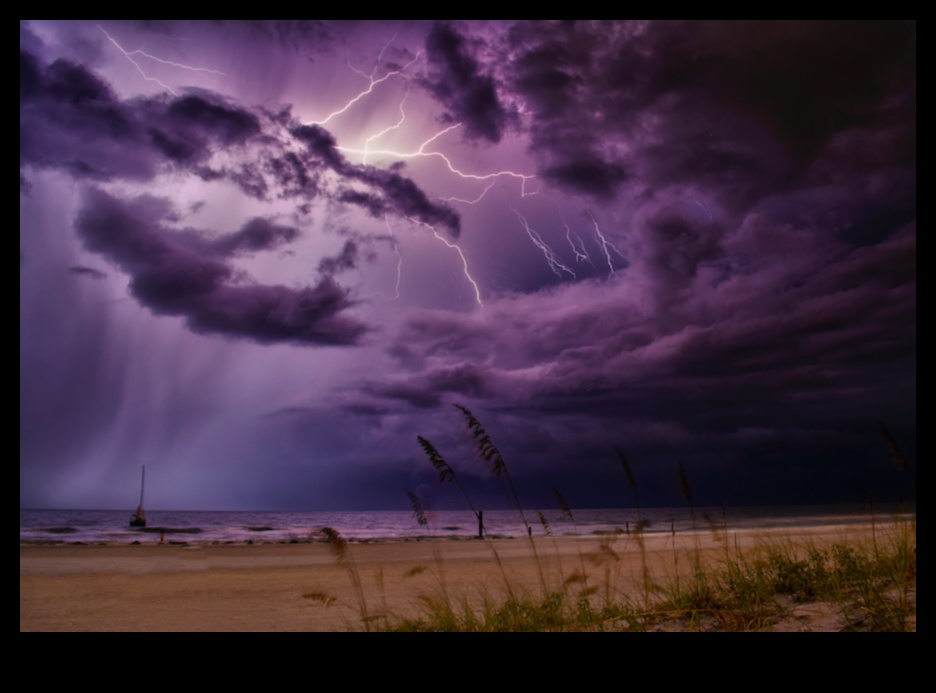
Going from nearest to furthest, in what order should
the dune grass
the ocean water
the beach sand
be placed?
the dune grass, the beach sand, the ocean water

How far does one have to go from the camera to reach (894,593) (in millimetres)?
5180

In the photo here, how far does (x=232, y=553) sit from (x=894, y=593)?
58.4 ft

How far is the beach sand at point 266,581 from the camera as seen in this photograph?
776 cm

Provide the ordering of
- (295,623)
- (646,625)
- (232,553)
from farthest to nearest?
1. (232,553)
2. (295,623)
3. (646,625)

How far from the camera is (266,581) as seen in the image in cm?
1215

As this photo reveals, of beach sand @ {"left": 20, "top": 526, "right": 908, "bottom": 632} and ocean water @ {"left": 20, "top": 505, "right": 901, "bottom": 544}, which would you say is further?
ocean water @ {"left": 20, "top": 505, "right": 901, "bottom": 544}

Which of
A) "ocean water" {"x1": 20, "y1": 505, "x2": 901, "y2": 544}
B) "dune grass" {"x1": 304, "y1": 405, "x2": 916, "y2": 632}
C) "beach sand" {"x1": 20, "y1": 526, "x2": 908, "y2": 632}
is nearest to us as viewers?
"dune grass" {"x1": 304, "y1": 405, "x2": 916, "y2": 632}

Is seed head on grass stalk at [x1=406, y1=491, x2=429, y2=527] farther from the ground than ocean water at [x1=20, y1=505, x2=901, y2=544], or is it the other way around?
seed head on grass stalk at [x1=406, y1=491, x2=429, y2=527]

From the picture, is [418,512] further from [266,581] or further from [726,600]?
[266,581]

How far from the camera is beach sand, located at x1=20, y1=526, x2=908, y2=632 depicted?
7762 mm

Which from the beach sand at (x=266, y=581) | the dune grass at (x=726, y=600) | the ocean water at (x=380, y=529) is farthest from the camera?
the ocean water at (x=380, y=529)
